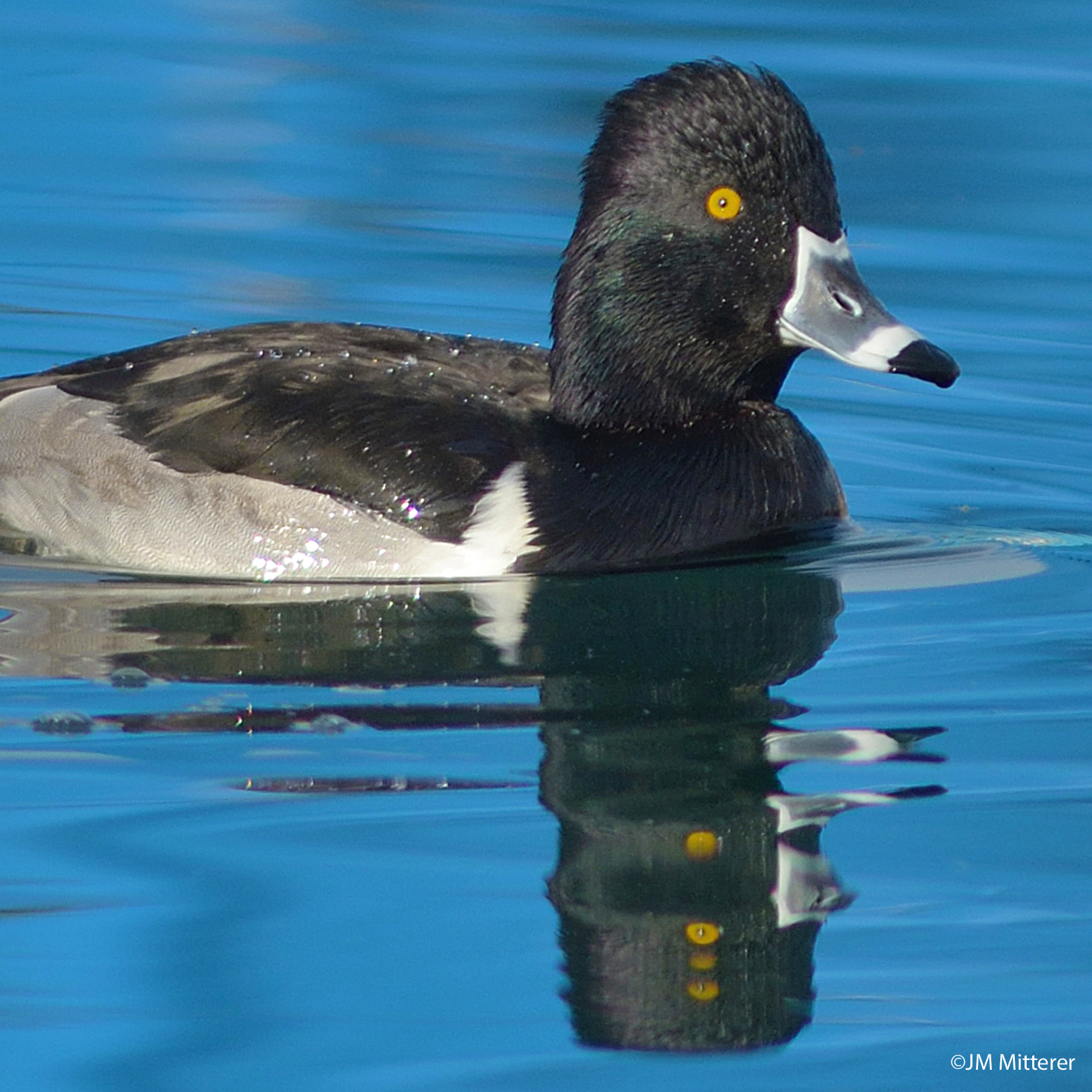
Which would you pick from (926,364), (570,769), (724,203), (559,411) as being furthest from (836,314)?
(570,769)

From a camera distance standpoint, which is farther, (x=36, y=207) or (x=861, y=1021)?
(x=36, y=207)

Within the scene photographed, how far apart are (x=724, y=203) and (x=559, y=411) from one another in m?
0.72

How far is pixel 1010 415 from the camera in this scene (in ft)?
26.7

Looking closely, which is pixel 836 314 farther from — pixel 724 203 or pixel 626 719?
pixel 626 719

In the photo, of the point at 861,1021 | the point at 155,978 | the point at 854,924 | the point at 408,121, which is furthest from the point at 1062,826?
the point at 408,121

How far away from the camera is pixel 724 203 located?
6.25m

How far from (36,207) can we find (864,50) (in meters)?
4.83

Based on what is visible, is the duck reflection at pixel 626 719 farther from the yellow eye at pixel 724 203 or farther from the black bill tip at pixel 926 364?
the yellow eye at pixel 724 203

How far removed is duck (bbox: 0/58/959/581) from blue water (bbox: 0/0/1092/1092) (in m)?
0.15

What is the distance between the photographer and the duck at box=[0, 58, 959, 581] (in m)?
6.00

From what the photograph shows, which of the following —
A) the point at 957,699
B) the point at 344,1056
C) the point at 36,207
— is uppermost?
the point at 36,207

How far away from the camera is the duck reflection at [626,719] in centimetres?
406

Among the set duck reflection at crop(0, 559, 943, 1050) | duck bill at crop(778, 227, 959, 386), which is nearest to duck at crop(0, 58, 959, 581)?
duck bill at crop(778, 227, 959, 386)

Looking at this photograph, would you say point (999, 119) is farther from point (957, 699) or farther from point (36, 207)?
point (957, 699)
